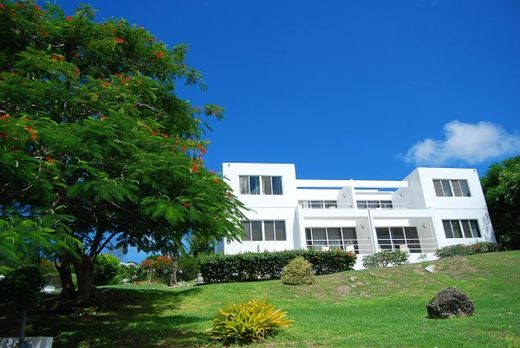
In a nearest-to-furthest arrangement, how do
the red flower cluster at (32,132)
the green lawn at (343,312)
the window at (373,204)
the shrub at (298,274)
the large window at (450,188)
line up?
the red flower cluster at (32,132) → the green lawn at (343,312) → the shrub at (298,274) → the large window at (450,188) → the window at (373,204)

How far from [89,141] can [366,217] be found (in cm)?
2779

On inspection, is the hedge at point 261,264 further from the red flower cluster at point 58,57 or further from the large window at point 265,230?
the red flower cluster at point 58,57

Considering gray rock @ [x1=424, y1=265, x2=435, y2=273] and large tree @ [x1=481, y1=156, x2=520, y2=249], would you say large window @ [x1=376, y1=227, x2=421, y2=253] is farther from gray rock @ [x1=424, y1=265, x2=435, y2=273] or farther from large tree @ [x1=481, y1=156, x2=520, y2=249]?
gray rock @ [x1=424, y1=265, x2=435, y2=273]

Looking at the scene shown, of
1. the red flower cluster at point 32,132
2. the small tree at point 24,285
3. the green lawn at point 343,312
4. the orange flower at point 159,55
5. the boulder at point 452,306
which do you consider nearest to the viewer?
the red flower cluster at point 32,132

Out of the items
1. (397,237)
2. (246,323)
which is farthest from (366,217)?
(246,323)

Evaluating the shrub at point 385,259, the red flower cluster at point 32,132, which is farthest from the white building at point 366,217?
the red flower cluster at point 32,132

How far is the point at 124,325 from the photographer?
42.4 ft

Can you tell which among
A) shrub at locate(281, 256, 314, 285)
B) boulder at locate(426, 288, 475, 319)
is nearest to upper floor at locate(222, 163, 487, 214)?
shrub at locate(281, 256, 314, 285)

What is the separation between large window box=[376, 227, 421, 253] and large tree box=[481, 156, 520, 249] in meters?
6.83

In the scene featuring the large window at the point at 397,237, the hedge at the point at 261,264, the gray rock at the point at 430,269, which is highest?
the large window at the point at 397,237

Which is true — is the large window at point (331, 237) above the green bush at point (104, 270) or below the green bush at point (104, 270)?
above

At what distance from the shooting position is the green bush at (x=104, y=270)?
1065 inches

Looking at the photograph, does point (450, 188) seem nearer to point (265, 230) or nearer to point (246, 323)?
point (265, 230)

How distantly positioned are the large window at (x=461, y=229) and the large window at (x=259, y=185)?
13.8 meters
